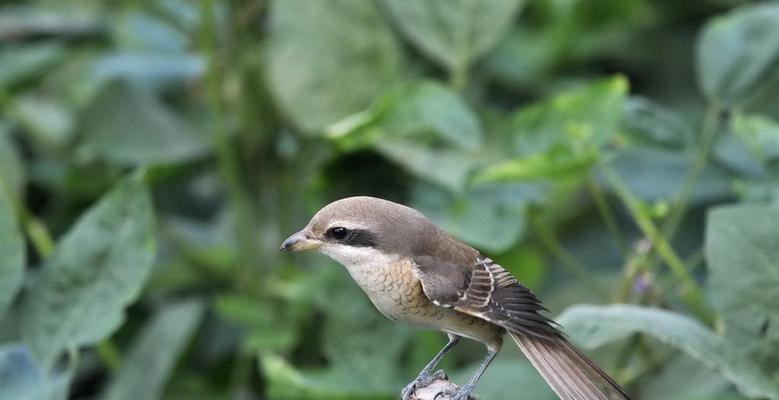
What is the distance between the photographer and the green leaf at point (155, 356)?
298cm

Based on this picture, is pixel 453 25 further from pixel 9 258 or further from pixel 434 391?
pixel 434 391

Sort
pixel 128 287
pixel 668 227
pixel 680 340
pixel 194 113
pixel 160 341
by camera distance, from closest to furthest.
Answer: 1. pixel 680 340
2. pixel 128 287
3. pixel 668 227
4. pixel 160 341
5. pixel 194 113

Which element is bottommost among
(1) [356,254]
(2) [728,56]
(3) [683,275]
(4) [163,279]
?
(4) [163,279]

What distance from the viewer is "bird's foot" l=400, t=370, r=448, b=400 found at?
1.92 m

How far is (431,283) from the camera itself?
1877mm

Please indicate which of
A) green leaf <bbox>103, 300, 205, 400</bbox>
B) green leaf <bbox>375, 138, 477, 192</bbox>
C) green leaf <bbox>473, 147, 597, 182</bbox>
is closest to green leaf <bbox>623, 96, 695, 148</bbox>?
green leaf <bbox>473, 147, 597, 182</bbox>

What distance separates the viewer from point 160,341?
10.3 feet

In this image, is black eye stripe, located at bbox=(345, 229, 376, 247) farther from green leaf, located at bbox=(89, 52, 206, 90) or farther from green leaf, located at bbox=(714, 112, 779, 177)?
green leaf, located at bbox=(89, 52, 206, 90)

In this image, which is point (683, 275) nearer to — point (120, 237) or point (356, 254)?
point (356, 254)

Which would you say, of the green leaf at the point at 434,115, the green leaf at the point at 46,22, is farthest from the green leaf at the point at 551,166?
the green leaf at the point at 46,22

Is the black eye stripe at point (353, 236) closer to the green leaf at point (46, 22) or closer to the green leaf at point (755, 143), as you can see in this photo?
the green leaf at point (755, 143)

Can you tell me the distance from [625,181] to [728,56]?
587mm

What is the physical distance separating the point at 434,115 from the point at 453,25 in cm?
60

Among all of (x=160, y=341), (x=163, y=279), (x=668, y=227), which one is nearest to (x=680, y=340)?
(x=668, y=227)
